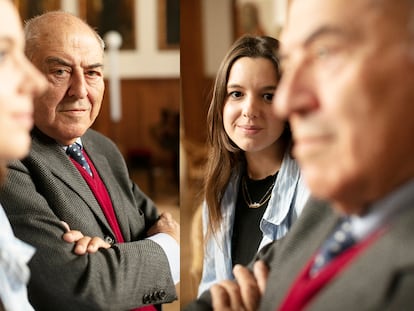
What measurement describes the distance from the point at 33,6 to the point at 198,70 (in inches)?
13.2

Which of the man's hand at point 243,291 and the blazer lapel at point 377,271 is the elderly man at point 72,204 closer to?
the man's hand at point 243,291

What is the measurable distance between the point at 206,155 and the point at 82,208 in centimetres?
19

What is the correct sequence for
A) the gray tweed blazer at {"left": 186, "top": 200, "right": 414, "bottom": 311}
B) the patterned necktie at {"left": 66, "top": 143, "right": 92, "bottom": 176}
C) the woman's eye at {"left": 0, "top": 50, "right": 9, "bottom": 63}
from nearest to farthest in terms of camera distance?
the gray tweed blazer at {"left": 186, "top": 200, "right": 414, "bottom": 311}
the woman's eye at {"left": 0, "top": 50, "right": 9, "bottom": 63}
the patterned necktie at {"left": 66, "top": 143, "right": 92, "bottom": 176}

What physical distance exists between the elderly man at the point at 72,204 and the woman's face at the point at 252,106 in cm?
23

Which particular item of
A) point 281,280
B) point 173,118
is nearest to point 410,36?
point 281,280

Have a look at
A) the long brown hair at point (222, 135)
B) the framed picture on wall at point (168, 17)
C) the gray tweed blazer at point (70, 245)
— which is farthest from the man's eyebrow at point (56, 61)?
the framed picture on wall at point (168, 17)

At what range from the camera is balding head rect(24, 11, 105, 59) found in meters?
0.90

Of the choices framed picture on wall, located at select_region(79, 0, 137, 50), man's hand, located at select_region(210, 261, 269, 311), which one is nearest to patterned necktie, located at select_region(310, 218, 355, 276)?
man's hand, located at select_region(210, 261, 269, 311)

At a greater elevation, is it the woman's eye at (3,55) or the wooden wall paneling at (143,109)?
the woman's eye at (3,55)

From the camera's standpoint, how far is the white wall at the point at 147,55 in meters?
1.41

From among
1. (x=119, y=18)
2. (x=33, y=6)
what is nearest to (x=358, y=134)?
(x=33, y=6)

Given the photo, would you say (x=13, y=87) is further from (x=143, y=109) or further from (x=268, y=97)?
(x=143, y=109)

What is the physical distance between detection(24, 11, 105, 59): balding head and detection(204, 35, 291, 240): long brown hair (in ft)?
0.74

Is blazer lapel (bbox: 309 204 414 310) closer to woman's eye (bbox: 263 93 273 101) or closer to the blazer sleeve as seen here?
woman's eye (bbox: 263 93 273 101)
